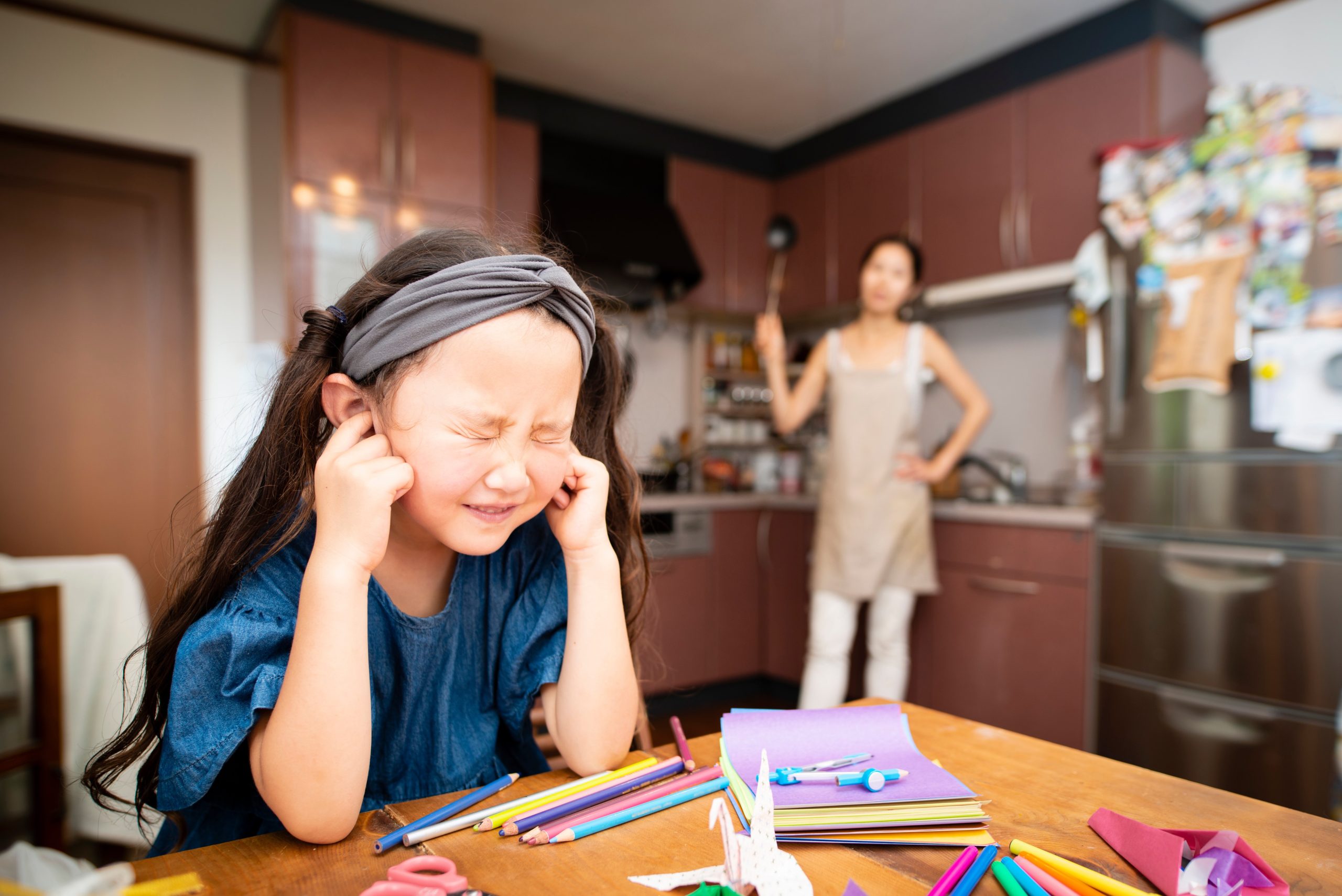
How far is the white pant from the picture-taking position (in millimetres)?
2492

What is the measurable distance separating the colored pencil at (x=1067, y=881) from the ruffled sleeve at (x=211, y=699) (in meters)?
0.58

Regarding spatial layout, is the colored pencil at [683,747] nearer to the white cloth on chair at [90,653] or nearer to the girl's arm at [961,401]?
the white cloth on chair at [90,653]

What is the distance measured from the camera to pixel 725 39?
2.97 m

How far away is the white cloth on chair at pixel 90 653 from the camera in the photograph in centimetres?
182

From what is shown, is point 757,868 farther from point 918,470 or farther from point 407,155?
point 407,155

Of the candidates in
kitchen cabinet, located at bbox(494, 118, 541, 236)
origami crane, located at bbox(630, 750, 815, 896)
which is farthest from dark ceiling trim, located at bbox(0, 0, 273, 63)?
origami crane, located at bbox(630, 750, 815, 896)

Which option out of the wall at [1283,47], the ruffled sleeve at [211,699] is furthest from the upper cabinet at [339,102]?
the wall at [1283,47]

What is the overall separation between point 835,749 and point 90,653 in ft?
6.28

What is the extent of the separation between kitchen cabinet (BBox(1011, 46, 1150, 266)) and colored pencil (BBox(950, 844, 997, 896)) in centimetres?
263

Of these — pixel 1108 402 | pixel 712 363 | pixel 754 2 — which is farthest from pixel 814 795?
pixel 712 363

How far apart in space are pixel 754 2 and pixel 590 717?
2680 millimetres

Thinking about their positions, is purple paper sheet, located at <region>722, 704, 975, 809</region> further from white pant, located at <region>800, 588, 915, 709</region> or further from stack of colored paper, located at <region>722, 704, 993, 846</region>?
white pant, located at <region>800, 588, 915, 709</region>

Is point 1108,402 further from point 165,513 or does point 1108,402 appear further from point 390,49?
point 165,513

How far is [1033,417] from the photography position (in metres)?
3.12
